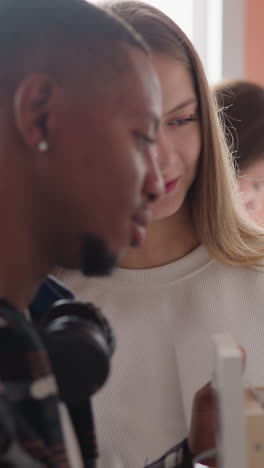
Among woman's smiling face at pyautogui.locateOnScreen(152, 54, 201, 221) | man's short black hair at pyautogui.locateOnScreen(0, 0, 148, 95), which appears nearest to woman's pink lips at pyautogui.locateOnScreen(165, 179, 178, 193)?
woman's smiling face at pyautogui.locateOnScreen(152, 54, 201, 221)

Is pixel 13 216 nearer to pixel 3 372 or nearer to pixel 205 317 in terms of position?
pixel 3 372

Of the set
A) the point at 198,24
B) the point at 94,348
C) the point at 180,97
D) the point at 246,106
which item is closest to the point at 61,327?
the point at 94,348

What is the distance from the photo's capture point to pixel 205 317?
1091 mm

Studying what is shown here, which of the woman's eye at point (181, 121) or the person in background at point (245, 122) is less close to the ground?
the woman's eye at point (181, 121)

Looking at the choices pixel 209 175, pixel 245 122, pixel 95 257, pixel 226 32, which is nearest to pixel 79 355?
pixel 95 257

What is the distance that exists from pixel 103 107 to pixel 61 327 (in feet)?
0.59

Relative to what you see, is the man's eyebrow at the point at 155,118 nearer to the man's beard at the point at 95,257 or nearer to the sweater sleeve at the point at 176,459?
the man's beard at the point at 95,257

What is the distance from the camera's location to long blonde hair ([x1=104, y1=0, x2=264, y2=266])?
3.48 ft

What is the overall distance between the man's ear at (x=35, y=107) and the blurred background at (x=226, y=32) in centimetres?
192

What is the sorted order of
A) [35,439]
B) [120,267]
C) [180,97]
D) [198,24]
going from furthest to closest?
[198,24] → [120,267] → [180,97] → [35,439]


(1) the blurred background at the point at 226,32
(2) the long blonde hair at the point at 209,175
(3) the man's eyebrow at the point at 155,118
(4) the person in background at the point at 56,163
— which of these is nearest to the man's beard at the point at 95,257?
(4) the person in background at the point at 56,163

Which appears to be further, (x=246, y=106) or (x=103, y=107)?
(x=246, y=106)

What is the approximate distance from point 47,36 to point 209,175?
623mm

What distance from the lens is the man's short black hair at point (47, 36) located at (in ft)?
1.73
